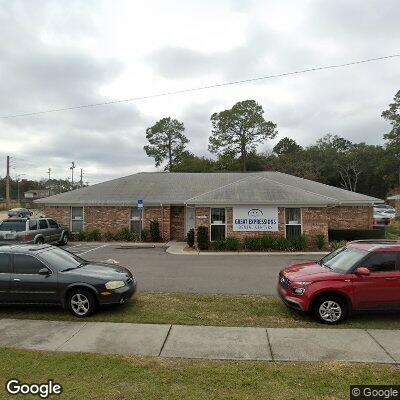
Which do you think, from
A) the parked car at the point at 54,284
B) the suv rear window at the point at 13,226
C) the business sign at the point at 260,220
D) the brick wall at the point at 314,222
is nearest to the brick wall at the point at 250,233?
the business sign at the point at 260,220

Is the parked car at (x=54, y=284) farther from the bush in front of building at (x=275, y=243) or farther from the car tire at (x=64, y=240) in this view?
the car tire at (x=64, y=240)

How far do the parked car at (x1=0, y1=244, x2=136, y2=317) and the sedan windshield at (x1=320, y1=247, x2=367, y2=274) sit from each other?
4.47 m

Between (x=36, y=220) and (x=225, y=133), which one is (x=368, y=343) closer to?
(x=36, y=220)

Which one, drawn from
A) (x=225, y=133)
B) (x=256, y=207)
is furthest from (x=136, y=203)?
(x=225, y=133)

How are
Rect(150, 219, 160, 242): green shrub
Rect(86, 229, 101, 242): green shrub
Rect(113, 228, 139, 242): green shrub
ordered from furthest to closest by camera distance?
Rect(86, 229, 101, 242): green shrub < Rect(113, 228, 139, 242): green shrub < Rect(150, 219, 160, 242): green shrub

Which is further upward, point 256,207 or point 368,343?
point 256,207

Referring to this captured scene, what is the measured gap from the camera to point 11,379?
537 cm

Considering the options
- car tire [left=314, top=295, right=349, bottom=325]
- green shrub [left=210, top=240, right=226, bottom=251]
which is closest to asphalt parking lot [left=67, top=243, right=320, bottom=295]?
green shrub [left=210, top=240, right=226, bottom=251]

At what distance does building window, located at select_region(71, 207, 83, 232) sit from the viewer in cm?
2620

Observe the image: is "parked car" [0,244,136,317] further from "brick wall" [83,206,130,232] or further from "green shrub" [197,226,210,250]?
"brick wall" [83,206,130,232]

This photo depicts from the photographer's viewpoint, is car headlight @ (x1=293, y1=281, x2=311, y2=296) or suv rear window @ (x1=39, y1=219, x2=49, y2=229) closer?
car headlight @ (x1=293, y1=281, x2=311, y2=296)

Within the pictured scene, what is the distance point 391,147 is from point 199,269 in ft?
173

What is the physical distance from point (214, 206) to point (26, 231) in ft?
30.5

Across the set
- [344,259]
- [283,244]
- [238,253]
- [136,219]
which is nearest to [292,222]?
[283,244]
